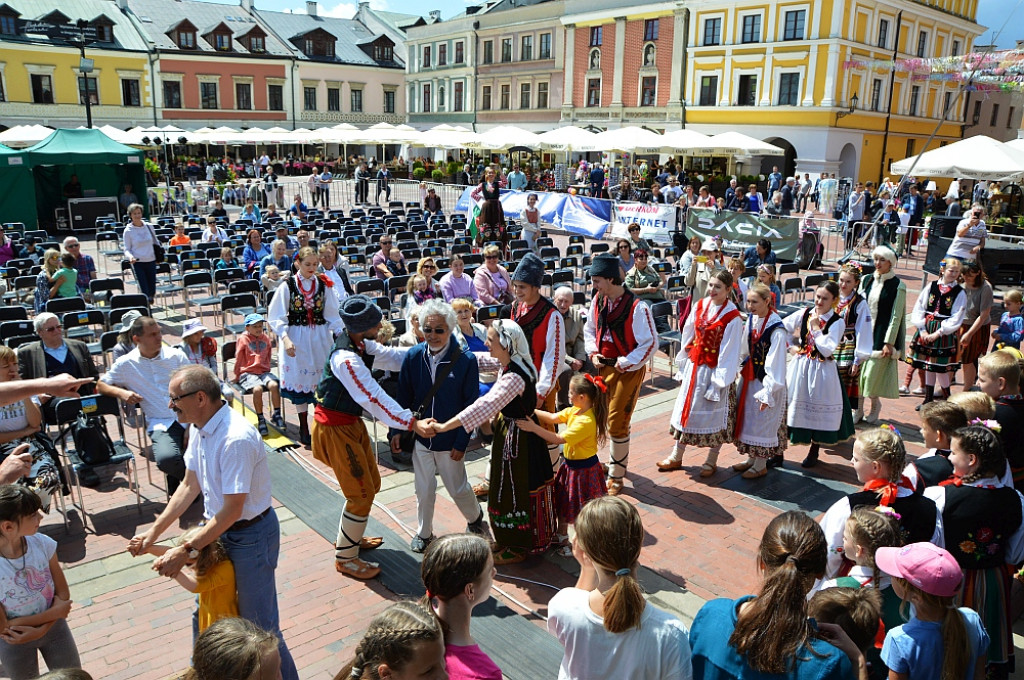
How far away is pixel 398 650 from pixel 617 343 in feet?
14.2

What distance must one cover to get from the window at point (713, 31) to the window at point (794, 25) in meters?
3.53

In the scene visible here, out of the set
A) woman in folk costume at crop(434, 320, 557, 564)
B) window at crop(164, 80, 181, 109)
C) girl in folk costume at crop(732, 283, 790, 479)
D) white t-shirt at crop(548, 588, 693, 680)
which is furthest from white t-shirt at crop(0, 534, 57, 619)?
window at crop(164, 80, 181, 109)

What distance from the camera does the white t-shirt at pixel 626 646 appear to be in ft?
8.66

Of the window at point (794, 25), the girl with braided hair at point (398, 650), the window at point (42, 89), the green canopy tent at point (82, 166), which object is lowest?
the girl with braided hair at point (398, 650)

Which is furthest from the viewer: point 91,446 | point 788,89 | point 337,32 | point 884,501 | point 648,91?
point 337,32

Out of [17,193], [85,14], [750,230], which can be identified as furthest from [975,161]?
[85,14]

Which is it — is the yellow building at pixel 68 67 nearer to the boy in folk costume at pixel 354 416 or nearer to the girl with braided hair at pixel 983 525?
the boy in folk costume at pixel 354 416

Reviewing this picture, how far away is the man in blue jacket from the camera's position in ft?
16.4

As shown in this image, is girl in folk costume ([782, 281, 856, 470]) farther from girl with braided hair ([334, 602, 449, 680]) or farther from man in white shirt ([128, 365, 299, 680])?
girl with braided hair ([334, 602, 449, 680])

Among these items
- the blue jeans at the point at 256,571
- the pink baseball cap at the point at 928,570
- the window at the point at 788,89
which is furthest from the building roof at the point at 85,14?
the pink baseball cap at the point at 928,570

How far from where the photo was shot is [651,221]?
19.8 m

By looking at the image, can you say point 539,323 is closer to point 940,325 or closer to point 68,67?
point 940,325

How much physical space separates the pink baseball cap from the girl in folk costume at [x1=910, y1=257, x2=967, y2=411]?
617 centimetres

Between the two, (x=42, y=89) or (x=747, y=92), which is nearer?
(x=747, y=92)
